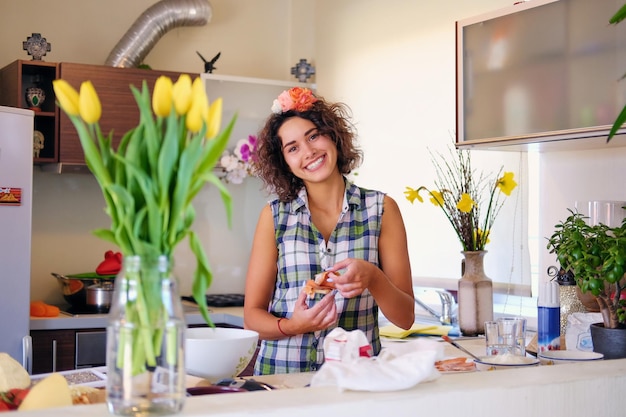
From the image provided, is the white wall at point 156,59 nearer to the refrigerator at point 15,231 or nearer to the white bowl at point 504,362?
the refrigerator at point 15,231

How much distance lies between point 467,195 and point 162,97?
92.9 inches

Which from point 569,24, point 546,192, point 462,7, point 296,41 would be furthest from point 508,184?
point 296,41

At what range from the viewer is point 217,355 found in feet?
5.65

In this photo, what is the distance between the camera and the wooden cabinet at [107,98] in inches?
165

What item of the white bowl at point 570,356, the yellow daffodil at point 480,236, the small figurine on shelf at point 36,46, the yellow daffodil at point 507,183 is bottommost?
the white bowl at point 570,356

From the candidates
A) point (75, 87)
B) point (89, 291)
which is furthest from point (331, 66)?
point (89, 291)

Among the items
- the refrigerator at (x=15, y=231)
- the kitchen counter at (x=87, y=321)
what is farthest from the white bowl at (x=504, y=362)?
the refrigerator at (x=15, y=231)

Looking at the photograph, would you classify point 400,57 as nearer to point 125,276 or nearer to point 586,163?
point 586,163

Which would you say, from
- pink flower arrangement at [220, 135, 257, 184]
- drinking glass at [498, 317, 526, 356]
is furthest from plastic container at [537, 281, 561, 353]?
pink flower arrangement at [220, 135, 257, 184]

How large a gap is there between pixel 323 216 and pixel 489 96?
118cm

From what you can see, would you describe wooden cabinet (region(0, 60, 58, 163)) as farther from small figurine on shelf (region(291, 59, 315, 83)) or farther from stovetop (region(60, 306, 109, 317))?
small figurine on shelf (region(291, 59, 315, 83))

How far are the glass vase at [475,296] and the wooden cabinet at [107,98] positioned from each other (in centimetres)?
195

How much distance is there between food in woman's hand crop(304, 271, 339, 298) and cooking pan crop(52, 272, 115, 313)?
2.18 m

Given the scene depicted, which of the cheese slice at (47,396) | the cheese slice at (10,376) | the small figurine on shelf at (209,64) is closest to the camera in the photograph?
the cheese slice at (47,396)
